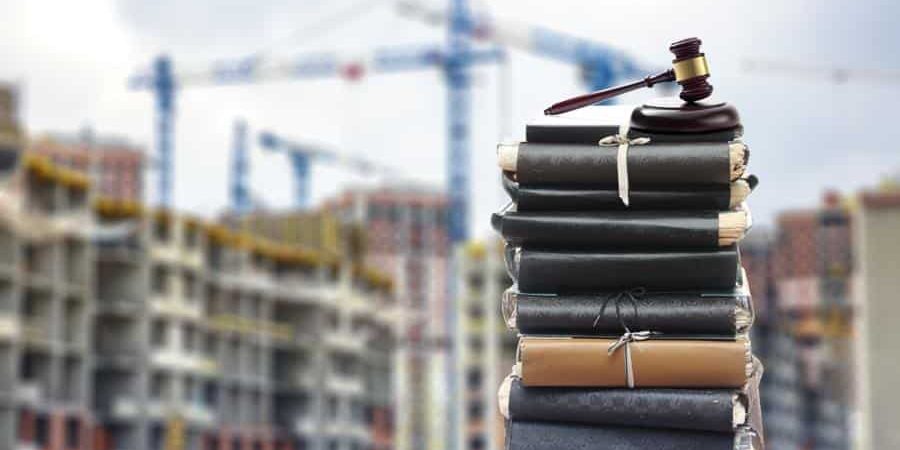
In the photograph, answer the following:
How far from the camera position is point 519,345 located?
7.79 meters

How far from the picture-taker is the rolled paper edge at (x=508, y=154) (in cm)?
767

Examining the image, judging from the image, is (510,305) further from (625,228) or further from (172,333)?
(172,333)

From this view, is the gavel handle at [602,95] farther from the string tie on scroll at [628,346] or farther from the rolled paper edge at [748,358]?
the rolled paper edge at [748,358]

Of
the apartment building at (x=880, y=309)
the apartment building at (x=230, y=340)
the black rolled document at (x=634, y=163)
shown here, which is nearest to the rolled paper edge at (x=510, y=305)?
the black rolled document at (x=634, y=163)

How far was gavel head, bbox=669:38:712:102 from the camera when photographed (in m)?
7.45

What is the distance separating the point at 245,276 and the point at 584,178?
139962 millimetres

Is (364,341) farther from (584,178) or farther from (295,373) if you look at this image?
(584,178)

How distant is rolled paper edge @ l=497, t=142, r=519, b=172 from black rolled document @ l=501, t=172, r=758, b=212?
12 cm

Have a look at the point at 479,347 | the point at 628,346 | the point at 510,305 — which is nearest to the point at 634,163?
the point at 628,346

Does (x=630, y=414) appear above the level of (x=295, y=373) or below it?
above

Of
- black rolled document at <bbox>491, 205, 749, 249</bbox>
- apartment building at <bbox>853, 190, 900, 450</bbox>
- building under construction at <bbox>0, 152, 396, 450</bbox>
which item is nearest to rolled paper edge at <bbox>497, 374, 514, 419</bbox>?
black rolled document at <bbox>491, 205, 749, 249</bbox>

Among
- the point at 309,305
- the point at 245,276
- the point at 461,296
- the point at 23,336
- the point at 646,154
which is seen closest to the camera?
the point at 646,154

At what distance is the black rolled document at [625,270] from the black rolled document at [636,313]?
1.6 inches

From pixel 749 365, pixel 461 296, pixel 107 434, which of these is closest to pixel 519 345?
pixel 749 365
